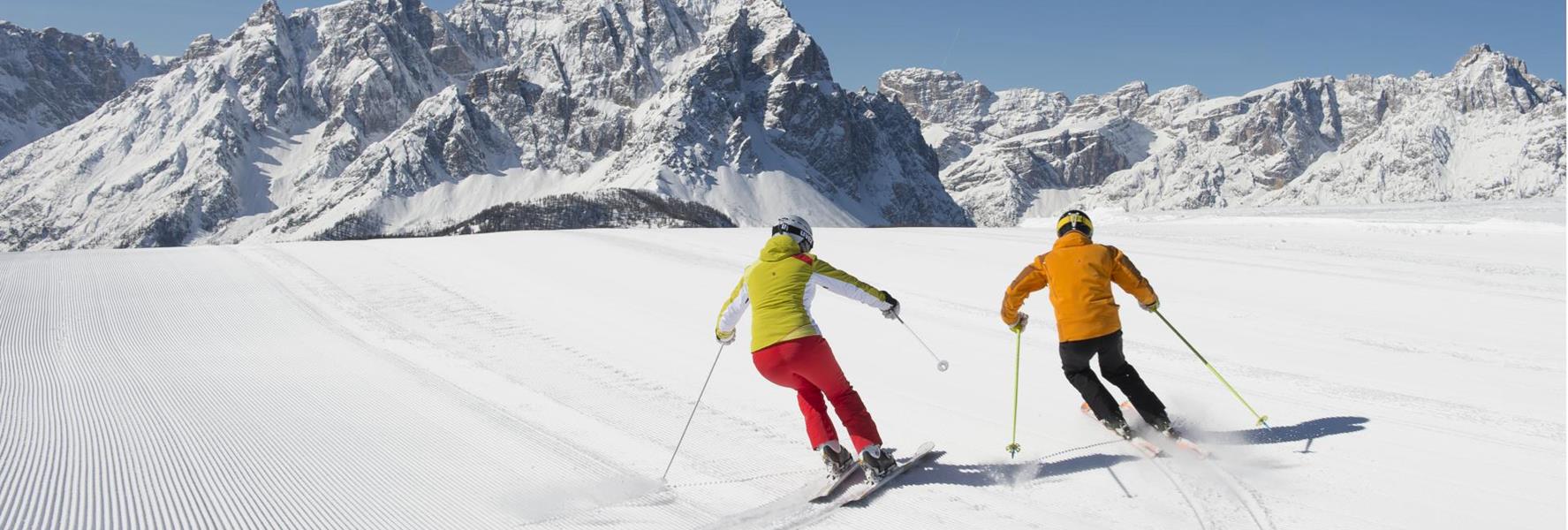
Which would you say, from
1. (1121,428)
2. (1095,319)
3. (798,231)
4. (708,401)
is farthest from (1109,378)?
(708,401)

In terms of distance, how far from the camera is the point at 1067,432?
6.96m

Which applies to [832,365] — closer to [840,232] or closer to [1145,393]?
[1145,393]

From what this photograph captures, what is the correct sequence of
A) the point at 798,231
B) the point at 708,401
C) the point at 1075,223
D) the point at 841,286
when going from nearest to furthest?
the point at 841,286 < the point at 798,231 < the point at 1075,223 < the point at 708,401

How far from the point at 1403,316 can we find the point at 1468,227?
10.7 metres

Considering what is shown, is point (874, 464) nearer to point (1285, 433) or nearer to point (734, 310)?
point (734, 310)

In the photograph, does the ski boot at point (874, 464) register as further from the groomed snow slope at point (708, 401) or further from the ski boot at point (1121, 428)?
the ski boot at point (1121, 428)

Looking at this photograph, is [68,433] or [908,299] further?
[908,299]

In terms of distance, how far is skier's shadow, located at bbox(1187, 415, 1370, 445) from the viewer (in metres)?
6.60

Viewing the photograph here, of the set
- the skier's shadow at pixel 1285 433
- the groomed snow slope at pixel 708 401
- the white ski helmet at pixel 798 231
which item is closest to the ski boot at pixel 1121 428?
the groomed snow slope at pixel 708 401

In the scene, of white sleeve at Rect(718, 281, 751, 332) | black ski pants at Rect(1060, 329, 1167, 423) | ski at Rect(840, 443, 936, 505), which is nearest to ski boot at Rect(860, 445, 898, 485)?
ski at Rect(840, 443, 936, 505)

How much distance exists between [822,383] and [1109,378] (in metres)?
2.20

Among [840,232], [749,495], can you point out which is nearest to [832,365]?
[749,495]

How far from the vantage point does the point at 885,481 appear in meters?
5.85

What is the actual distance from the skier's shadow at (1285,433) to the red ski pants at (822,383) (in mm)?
2681
